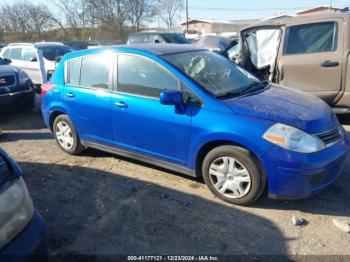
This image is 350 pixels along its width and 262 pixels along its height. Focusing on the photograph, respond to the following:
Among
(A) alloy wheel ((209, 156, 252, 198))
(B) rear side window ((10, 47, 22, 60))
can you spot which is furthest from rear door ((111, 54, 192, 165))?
(B) rear side window ((10, 47, 22, 60))

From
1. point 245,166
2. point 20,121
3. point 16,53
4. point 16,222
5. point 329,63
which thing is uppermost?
point 329,63

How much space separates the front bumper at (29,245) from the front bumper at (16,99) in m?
5.61

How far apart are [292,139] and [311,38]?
3.42 metres

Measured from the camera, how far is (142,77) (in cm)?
408

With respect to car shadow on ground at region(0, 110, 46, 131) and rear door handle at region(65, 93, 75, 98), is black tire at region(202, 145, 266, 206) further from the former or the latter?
car shadow on ground at region(0, 110, 46, 131)

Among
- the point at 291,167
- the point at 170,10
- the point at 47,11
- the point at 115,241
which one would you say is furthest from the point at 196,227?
the point at 170,10

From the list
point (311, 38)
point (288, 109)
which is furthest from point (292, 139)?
point (311, 38)

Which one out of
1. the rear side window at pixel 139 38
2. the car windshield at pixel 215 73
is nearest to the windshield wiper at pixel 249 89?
the car windshield at pixel 215 73

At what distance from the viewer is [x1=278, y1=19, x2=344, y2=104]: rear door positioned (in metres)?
5.58

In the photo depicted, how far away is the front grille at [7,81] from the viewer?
720 cm

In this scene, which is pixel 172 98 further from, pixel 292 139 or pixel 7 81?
pixel 7 81

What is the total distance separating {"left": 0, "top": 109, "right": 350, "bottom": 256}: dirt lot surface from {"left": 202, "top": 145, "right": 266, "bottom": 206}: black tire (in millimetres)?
109

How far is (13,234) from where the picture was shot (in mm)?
2057

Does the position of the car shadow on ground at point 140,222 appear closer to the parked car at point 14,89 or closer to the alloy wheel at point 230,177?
the alloy wheel at point 230,177
